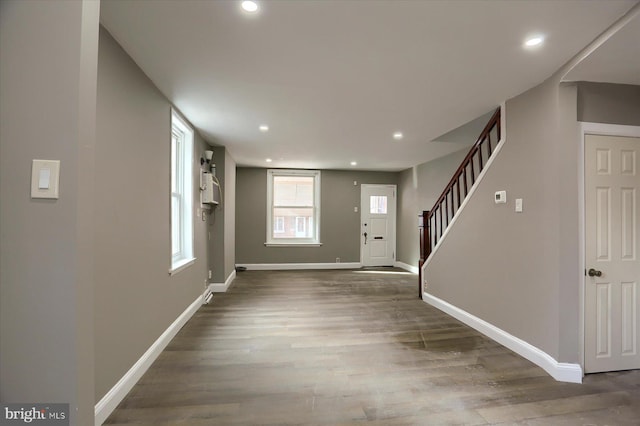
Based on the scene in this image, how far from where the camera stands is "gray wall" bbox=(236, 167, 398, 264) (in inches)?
253

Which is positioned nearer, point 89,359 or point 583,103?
point 89,359

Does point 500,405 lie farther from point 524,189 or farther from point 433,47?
point 433,47

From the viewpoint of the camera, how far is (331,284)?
16.6 feet

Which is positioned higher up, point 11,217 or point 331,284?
point 11,217

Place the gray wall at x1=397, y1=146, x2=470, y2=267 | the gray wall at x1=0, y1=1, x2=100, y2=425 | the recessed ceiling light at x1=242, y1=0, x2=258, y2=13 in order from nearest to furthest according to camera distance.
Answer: the gray wall at x1=0, y1=1, x2=100, y2=425 < the recessed ceiling light at x1=242, y1=0, x2=258, y2=13 < the gray wall at x1=397, y1=146, x2=470, y2=267

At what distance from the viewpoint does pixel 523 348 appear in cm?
242

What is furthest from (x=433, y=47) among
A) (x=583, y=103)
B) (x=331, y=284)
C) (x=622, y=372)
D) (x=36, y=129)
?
(x=331, y=284)

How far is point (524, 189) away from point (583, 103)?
2.55 feet

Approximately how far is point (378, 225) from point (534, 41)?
5412mm

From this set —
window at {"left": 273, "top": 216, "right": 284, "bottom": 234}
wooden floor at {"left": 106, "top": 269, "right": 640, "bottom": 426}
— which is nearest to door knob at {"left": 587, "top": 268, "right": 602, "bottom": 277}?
wooden floor at {"left": 106, "top": 269, "right": 640, "bottom": 426}

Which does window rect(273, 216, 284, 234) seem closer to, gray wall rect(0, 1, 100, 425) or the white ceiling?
the white ceiling

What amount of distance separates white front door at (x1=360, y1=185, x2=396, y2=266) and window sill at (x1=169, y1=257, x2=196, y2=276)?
173 inches

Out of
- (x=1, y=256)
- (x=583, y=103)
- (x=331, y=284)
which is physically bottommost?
(x=331, y=284)

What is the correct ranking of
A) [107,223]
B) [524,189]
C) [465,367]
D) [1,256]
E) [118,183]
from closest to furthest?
1. [1,256]
2. [107,223]
3. [118,183]
4. [465,367]
5. [524,189]
